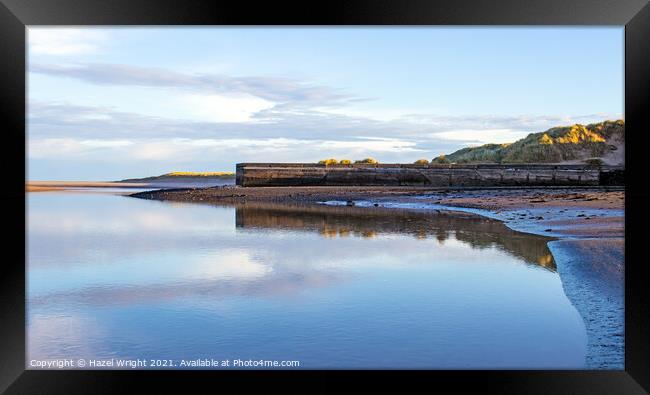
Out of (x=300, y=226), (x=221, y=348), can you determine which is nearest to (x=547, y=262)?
(x=221, y=348)

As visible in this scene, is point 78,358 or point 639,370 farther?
point 78,358

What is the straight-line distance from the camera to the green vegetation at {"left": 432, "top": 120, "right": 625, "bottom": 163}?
203ft

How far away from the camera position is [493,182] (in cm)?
3534

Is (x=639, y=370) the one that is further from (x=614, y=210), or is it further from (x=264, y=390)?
(x=614, y=210)

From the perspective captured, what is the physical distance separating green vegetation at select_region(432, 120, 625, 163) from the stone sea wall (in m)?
26.9

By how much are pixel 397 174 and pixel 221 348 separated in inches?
1224

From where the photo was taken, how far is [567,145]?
205 ft

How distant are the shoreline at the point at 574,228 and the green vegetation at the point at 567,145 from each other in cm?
3779

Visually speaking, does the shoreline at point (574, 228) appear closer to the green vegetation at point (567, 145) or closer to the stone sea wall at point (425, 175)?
the stone sea wall at point (425, 175)

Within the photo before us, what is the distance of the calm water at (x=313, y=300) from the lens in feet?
16.8

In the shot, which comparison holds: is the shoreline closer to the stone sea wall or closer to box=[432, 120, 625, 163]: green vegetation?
the stone sea wall

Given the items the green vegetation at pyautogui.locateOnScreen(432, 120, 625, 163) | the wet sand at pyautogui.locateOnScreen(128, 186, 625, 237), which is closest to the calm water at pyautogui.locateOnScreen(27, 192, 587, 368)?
the wet sand at pyautogui.locateOnScreen(128, 186, 625, 237)

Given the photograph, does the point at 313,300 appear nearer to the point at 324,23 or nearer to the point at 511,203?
the point at 324,23

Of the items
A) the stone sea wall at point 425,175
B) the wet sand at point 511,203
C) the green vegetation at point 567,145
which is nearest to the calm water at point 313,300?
the wet sand at point 511,203
